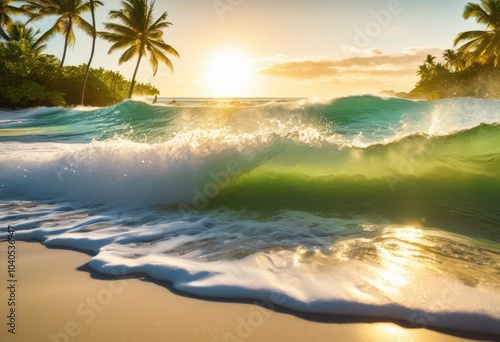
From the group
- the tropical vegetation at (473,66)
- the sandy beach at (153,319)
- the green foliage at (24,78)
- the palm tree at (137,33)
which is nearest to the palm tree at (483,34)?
the tropical vegetation at (473,66)

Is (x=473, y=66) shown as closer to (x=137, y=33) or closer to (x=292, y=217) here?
(x=137, y=33)

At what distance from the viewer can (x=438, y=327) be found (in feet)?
6.79

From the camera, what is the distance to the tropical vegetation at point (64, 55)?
29.0 meters

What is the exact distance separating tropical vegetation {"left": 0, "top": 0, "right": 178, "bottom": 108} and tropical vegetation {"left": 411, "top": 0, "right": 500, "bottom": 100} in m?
24.3

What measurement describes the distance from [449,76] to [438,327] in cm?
4817

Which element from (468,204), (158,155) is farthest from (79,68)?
(468,204)

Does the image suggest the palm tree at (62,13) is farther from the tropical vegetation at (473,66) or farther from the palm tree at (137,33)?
the tropical vegetation at (473,66)

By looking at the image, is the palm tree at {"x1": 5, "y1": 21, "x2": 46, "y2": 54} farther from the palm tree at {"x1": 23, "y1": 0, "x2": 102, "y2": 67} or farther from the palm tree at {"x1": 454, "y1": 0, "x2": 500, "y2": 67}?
the palm tree at {"x1": 454, "y1": 0, "x2": 500, "y2": 67}

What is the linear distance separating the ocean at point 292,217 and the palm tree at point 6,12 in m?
33.9

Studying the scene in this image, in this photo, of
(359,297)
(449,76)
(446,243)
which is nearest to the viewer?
(359,297)

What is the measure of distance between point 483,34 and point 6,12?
38537 mm

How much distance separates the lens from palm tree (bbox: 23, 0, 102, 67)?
107 feet

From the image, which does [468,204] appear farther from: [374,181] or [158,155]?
[158,155]

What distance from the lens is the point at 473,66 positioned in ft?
136
